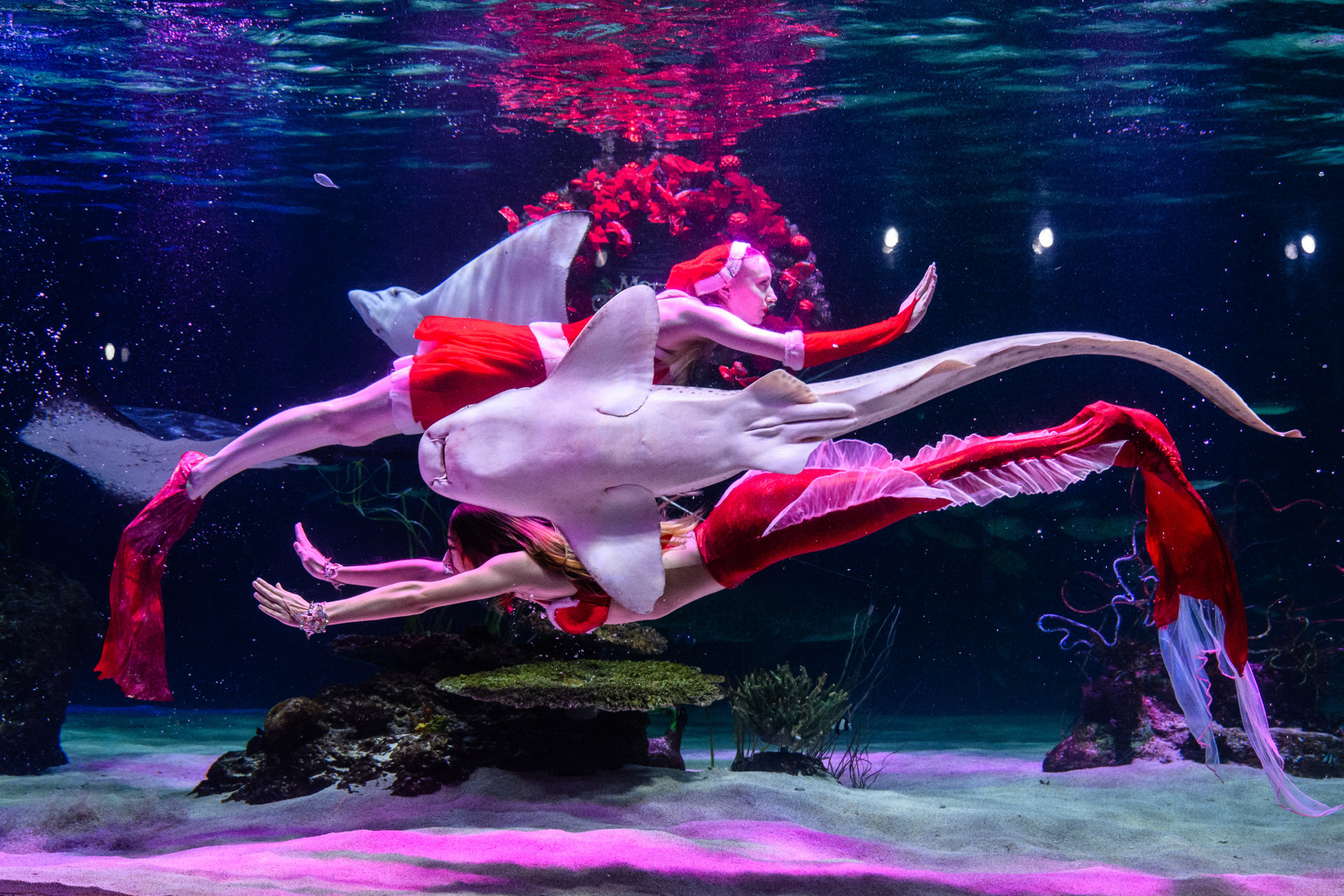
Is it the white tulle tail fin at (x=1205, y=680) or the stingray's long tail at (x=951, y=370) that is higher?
the stingray's long tail at (x=951, y=370)

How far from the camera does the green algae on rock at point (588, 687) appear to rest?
4.86 meters

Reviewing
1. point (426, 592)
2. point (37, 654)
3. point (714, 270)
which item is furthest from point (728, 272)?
point (37, 654)

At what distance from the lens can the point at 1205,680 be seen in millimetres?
3367

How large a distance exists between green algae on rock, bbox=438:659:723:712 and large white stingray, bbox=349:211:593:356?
2.32 m

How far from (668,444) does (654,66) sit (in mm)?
6609

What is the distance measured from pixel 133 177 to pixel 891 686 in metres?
14.5

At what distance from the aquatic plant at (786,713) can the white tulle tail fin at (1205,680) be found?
4454mm

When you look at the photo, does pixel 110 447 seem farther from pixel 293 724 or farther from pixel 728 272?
pixel 728 272

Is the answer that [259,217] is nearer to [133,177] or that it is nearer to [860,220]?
[133,177]

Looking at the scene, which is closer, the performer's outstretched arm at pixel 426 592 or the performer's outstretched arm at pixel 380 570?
the performer's outstretched arm at pixel 426 592

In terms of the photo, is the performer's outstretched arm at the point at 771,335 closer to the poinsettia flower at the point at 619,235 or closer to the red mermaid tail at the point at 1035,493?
the red mermaid tail at the point at 1035,493

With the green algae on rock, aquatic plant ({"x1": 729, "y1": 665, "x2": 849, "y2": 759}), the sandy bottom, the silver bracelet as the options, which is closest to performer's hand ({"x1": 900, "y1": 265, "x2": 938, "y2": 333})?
the sandy bottom

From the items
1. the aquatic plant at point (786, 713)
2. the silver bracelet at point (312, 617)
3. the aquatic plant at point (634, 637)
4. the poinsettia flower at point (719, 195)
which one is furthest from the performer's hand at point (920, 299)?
the aquatic plant at point (786, 713)

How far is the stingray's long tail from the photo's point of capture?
2527 mm
